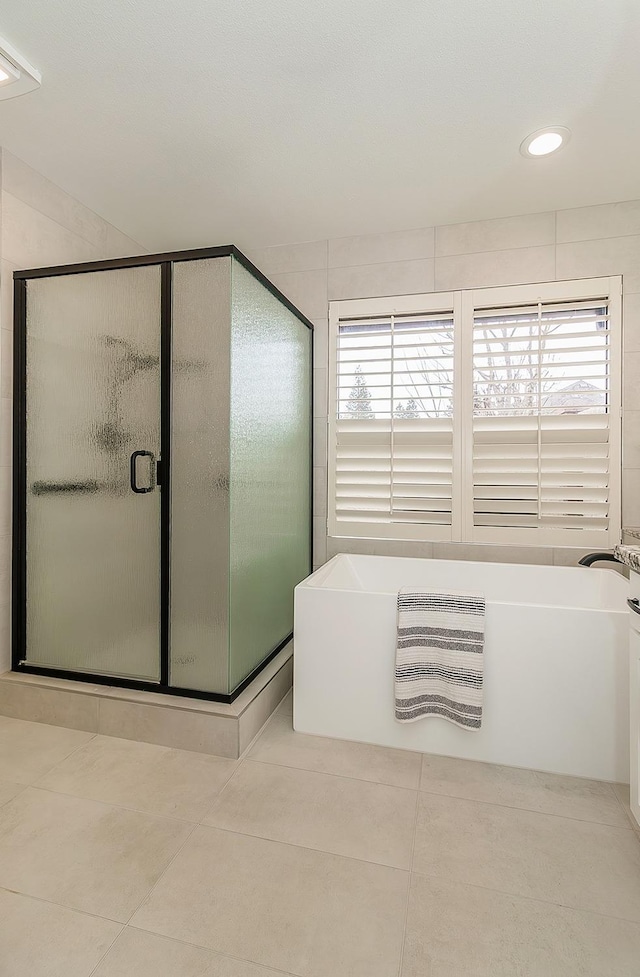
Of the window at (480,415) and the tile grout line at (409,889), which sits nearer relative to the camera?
the tile grout line at (409,889)

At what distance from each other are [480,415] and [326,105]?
1618 millimetres

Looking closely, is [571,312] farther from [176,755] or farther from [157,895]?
[157,895]

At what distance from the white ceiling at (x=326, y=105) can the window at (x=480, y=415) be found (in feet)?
1.73

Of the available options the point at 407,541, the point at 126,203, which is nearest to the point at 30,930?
the point at 407,541

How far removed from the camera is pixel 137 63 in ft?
5.75

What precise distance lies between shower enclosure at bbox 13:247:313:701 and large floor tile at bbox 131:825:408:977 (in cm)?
66

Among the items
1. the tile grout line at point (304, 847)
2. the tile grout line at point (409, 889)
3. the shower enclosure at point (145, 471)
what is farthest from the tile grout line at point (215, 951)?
the shower enclosure at point (145, 471)

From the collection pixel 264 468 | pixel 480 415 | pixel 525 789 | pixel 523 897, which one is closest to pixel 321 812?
pixel 523 897

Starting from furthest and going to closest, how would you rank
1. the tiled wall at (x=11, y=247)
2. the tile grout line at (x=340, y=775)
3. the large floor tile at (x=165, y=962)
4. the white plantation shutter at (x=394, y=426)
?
1. the white plantation shutter at (x=394, y=426)
2. the tiled wall at (x=11, y=247)
3. the tile grout line at (x=340, y=775)
4. the large floor tile at (x=165, y=962)

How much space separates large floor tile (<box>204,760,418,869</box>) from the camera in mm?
1500

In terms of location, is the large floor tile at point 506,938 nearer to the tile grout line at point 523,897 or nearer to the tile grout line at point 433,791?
the tile grout line at point 523,897

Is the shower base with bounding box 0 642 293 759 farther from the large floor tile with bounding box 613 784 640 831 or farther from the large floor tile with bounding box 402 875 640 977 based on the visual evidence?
the large floor tile with bounding box 613 784 640 831

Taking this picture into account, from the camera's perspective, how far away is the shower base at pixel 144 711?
1.95 meters


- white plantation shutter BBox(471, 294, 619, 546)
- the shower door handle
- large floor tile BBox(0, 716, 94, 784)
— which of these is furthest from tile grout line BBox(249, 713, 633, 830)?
white plantation shutter BBox(471, 294, 619, 546)
